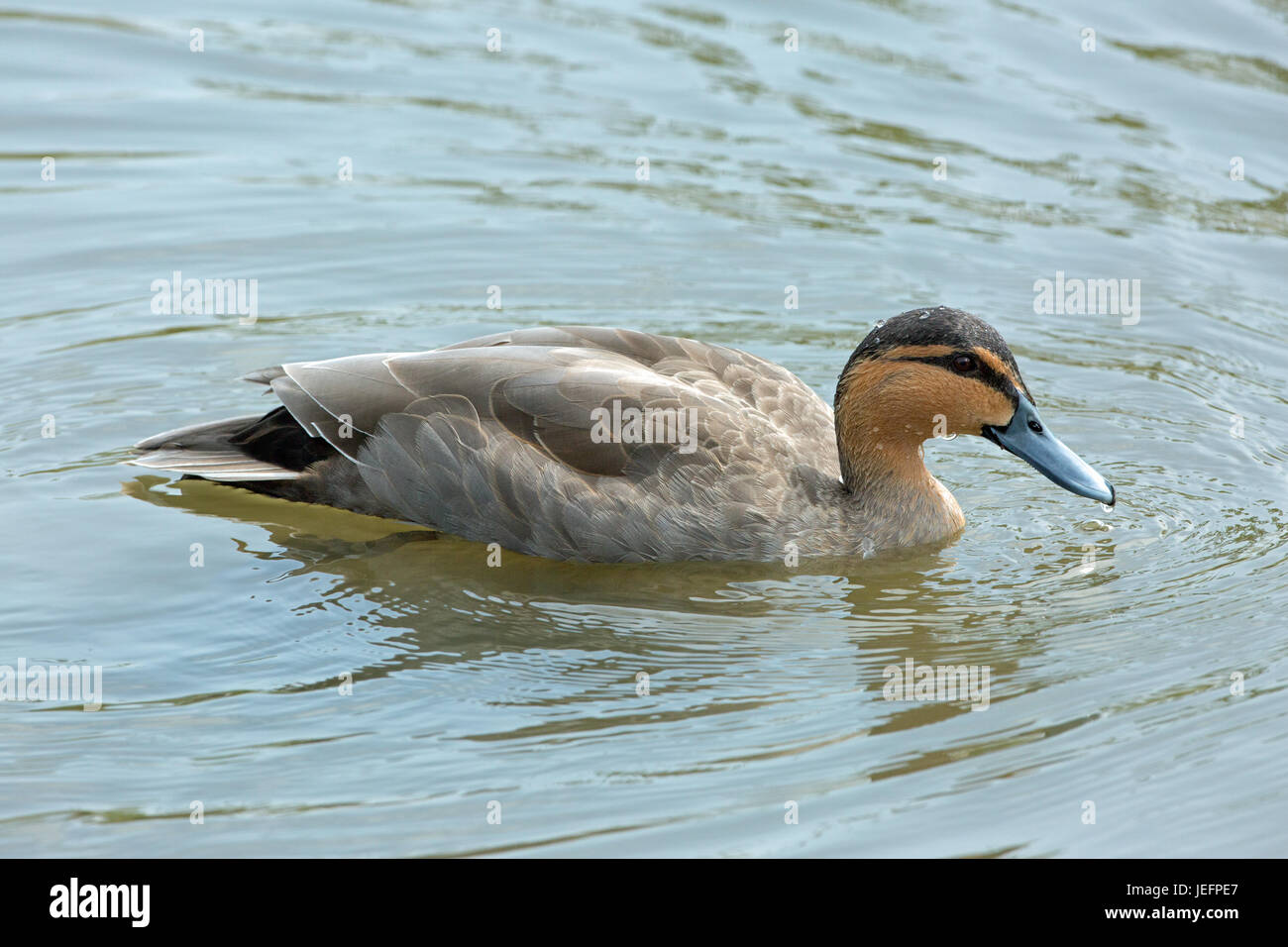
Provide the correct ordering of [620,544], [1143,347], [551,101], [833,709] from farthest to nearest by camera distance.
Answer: [551,101], [1143,347], [620,544], [833,709]

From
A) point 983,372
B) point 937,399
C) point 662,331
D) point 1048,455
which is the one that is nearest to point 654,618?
point 937,399

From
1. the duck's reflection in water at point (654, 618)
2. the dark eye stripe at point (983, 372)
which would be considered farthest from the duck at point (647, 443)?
the duck's reflection in water at point (654, 618)

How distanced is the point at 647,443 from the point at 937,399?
148cm

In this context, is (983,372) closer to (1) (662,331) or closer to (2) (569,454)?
(2) (569,454)

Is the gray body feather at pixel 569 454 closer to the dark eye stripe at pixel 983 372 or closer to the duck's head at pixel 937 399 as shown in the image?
the duck's head at pixel 937 399

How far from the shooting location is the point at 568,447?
8055 mm

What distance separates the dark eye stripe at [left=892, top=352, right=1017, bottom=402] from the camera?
801 centimetres

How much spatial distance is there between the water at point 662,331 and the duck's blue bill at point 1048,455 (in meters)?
0.44

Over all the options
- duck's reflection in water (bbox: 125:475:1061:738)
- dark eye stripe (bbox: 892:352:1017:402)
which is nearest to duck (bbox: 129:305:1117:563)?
dark eye stripe (bbox: 892:352:1017:402)

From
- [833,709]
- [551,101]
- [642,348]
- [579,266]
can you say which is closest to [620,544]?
[642,348]

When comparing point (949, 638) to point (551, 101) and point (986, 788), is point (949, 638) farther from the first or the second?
point (551, 101)

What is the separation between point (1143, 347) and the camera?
1066 centimetres

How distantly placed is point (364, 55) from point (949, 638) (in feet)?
29.8

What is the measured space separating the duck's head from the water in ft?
Result: 1.74
